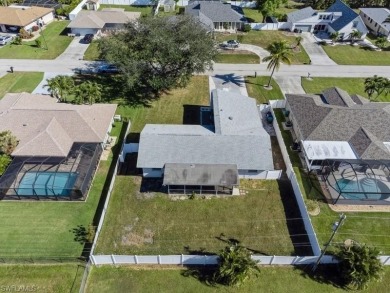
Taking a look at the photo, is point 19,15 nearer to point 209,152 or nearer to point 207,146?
point 207,146

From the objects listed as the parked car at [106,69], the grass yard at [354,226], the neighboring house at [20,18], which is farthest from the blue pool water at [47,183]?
the neighboring house at [20,18]

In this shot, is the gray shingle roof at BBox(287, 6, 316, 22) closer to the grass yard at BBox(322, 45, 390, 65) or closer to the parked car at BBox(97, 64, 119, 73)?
the grass yard at BBox(322, 45, 390, 65)

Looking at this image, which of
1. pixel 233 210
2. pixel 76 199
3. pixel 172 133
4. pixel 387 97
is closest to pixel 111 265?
pixel 76 199

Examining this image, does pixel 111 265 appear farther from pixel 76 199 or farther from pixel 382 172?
pixel 382 172

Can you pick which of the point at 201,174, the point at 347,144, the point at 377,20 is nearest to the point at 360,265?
the point at 201,174

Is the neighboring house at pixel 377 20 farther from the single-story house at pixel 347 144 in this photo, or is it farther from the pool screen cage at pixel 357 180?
the pool screen cage at pixel 357 180

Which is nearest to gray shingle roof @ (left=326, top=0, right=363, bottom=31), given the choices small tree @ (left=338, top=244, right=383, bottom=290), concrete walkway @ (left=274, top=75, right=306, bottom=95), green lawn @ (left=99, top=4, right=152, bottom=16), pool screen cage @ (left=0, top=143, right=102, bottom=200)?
concrete walkway @ (left=274, top=75, right=306, bottom=95)
